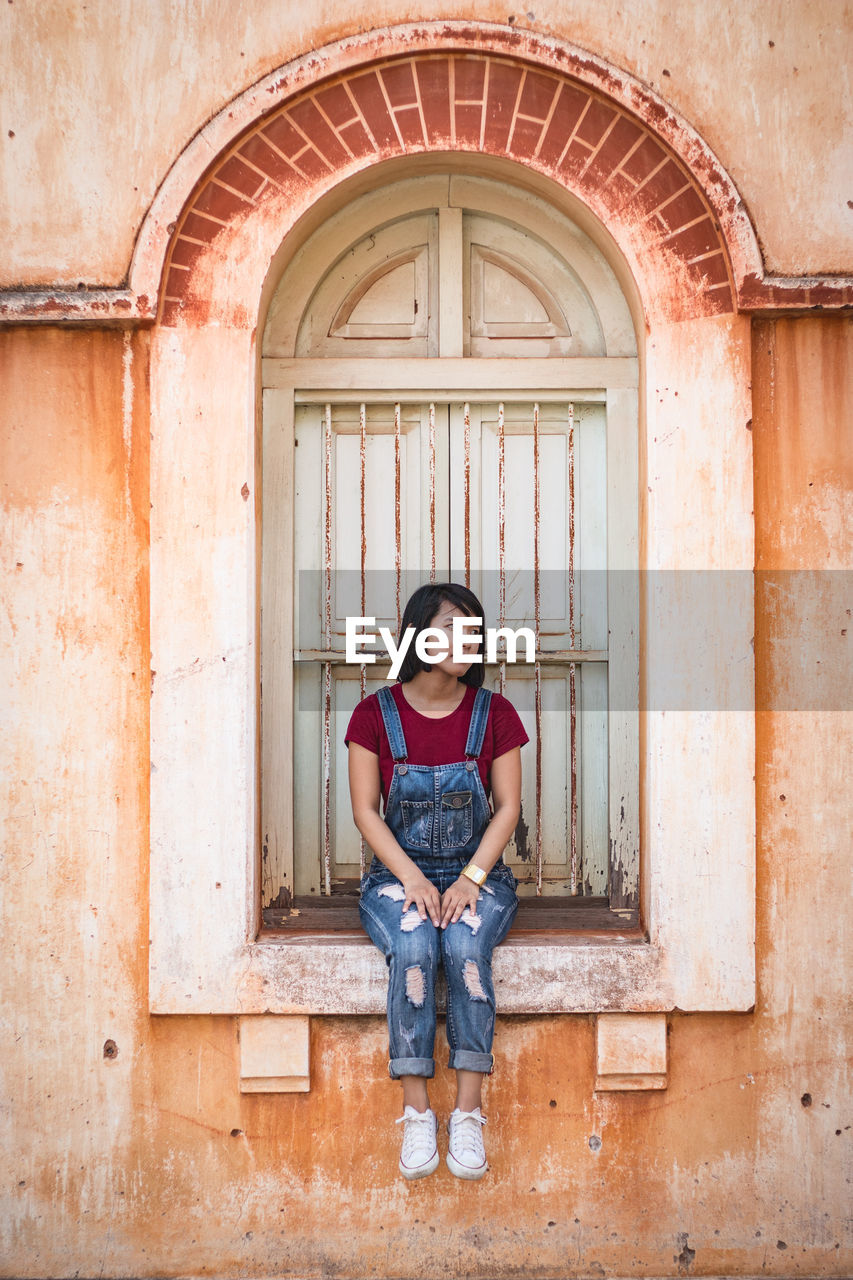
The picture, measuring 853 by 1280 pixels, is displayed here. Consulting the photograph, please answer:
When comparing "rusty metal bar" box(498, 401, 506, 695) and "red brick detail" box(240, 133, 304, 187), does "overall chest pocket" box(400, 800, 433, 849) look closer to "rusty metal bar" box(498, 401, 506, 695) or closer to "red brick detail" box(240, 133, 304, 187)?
Answer: "rusty metal bar" box(498, 401, 506, 695)

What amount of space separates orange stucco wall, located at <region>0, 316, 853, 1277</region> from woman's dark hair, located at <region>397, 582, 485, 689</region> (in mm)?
883

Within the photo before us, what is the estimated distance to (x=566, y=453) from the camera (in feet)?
11.3

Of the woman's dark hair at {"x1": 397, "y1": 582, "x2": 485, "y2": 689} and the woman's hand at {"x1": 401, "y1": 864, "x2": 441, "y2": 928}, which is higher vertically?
the woman's dark hair at {"x1": 397, "y1": 582, "x2": 485, "y2": 689}

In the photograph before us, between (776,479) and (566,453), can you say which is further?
(566,453)

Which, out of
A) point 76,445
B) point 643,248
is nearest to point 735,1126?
point 643,248

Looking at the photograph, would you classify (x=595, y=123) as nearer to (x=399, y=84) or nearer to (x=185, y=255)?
(x=399, y=84)

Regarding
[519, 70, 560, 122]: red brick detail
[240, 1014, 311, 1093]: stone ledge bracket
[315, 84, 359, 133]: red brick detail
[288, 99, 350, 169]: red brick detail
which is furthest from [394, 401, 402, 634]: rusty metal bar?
[240, 1014, 311, 1093]: stone ledge bracket

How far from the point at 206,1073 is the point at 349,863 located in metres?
0.85

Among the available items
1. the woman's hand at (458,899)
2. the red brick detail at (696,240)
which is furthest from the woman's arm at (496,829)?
the red brick detail at (696,240)

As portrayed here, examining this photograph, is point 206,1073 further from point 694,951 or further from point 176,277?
point 176,277

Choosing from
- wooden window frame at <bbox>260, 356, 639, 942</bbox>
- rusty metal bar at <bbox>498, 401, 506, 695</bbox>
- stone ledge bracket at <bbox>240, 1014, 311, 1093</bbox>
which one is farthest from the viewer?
rusty metal bar at <bbox>498, 401, 506, 695</bbox>

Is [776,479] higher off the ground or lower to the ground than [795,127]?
lower

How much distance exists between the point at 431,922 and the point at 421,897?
81 mm

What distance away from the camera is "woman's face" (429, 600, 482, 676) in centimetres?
299
